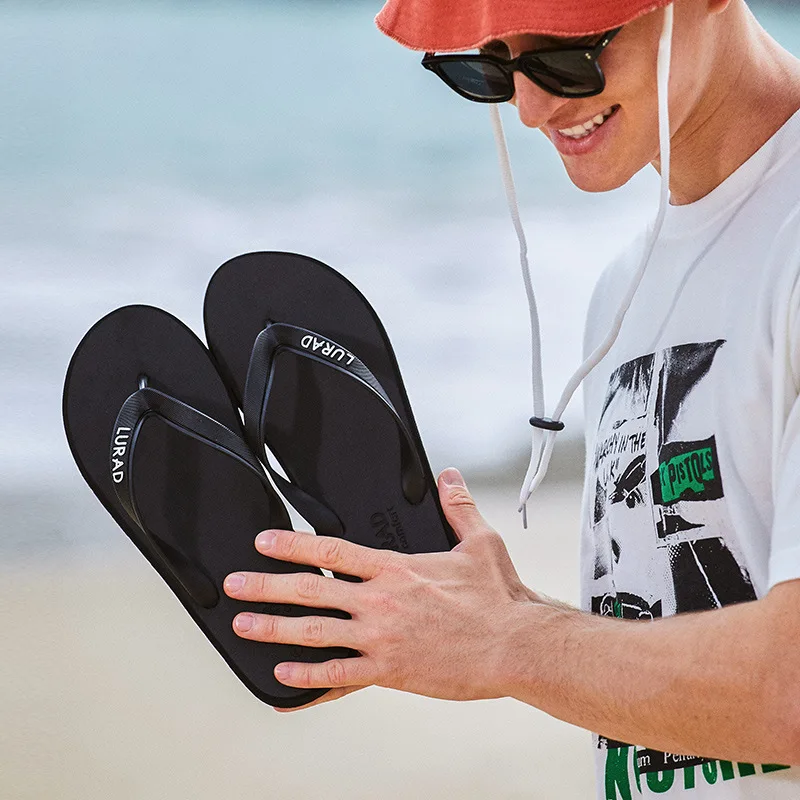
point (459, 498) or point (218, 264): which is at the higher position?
point (218, 264)

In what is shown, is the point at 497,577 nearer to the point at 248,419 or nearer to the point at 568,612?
the point at 568,612

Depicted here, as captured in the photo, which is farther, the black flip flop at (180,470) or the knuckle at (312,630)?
the black flip flop at (180,470)

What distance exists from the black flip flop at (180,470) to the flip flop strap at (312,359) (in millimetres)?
27

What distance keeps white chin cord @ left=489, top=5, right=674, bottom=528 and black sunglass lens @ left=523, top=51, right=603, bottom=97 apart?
6 centimetres

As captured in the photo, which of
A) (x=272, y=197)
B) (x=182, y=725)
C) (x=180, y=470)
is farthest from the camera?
(x=272, y=197)

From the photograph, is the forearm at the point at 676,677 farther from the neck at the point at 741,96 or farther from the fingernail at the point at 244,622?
the neck at the point at 741,96

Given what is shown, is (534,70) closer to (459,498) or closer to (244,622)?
(459,498)

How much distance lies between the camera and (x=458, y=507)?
3.01 ft

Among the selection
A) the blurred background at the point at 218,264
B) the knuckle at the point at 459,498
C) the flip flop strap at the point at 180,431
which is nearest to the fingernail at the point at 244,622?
the flip flop strap at the point at 180,431

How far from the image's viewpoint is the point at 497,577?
2.61ft

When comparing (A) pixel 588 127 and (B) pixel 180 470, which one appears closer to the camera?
(A) pixel 588 127

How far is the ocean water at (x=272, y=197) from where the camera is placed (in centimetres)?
254

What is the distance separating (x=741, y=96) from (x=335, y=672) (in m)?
0.62

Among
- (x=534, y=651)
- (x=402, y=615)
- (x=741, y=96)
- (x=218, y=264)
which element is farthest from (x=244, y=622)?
(x=218, y=264)
